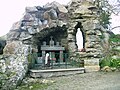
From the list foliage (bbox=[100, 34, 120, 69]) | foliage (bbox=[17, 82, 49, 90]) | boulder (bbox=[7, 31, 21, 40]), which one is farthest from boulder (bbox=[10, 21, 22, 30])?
foliage (bbox=[17, 82, 49, 90])

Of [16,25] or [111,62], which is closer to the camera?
[111,62]

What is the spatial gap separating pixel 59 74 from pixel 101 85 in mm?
4501

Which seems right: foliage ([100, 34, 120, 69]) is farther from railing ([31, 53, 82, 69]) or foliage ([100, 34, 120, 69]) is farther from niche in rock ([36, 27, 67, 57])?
niche in rock ([36, 27, 67, 57])

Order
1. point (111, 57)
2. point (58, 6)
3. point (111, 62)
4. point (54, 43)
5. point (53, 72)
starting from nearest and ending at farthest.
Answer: point (53, 72) → point (111, 62) → point (111, 57) → point (58, 6) → point (54, 43)

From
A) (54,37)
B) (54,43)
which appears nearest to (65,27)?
(54,37)

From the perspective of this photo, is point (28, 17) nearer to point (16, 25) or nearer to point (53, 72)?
point (16, 25)

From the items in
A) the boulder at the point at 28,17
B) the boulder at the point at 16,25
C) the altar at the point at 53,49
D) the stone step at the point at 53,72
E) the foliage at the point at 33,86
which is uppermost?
the boulder at the point at 28,17

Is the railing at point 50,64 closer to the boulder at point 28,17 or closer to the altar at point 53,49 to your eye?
the altar at point 53,49

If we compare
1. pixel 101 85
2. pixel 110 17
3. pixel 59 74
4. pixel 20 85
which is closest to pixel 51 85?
pixel 20 85

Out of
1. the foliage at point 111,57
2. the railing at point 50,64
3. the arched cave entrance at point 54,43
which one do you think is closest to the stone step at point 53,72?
the railing at point 50,64

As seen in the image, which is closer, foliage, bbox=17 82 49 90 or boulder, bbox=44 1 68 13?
foliage, bbox=17 82 49 90

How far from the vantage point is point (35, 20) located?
20.3m

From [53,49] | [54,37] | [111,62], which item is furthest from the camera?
[54,37]

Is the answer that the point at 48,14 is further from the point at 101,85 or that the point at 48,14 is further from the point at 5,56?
the point at 101,85
